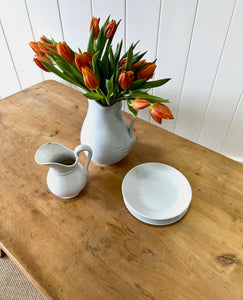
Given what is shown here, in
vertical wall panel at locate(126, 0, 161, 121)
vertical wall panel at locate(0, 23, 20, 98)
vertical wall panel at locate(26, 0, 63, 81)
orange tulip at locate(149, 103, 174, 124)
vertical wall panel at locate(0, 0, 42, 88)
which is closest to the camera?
orange tulip at locate(149, 103, 174, 124)

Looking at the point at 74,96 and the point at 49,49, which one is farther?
the point at 74,96

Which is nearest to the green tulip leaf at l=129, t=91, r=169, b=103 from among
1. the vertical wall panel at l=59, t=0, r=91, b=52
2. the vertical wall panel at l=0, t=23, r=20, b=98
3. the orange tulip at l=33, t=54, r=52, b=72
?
the orange tulip at l=33, t=54, r=52, b=72

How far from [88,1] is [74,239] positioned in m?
0.94

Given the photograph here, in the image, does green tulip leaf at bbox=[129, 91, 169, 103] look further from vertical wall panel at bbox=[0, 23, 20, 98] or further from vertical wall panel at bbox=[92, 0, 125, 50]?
vertical wall panel at bbox=[0, 23, 20, 98]

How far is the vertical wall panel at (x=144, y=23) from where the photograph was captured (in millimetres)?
899

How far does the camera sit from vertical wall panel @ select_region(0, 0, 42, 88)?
1.32 metres

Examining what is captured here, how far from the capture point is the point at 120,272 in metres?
0.55

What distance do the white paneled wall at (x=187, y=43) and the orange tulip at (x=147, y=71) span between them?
38cm

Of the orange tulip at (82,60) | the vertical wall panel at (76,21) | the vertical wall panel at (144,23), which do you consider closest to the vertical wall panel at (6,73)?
the vertical wall panel at (76,21)

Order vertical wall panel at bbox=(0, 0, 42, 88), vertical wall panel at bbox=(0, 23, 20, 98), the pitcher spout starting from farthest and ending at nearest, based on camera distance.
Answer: vertical wall panel at bbox=(0, 23, 20, 98), vertical wall panel at bbox=(0, 0, 42, 88), the pitcher spout

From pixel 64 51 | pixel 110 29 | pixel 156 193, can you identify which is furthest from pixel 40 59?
pixel 156 193

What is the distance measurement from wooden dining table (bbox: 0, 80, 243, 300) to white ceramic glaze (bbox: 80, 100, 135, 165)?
8cm

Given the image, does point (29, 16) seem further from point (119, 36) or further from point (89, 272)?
point (89, 272)

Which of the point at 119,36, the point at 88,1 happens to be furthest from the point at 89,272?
the point at 88,1
